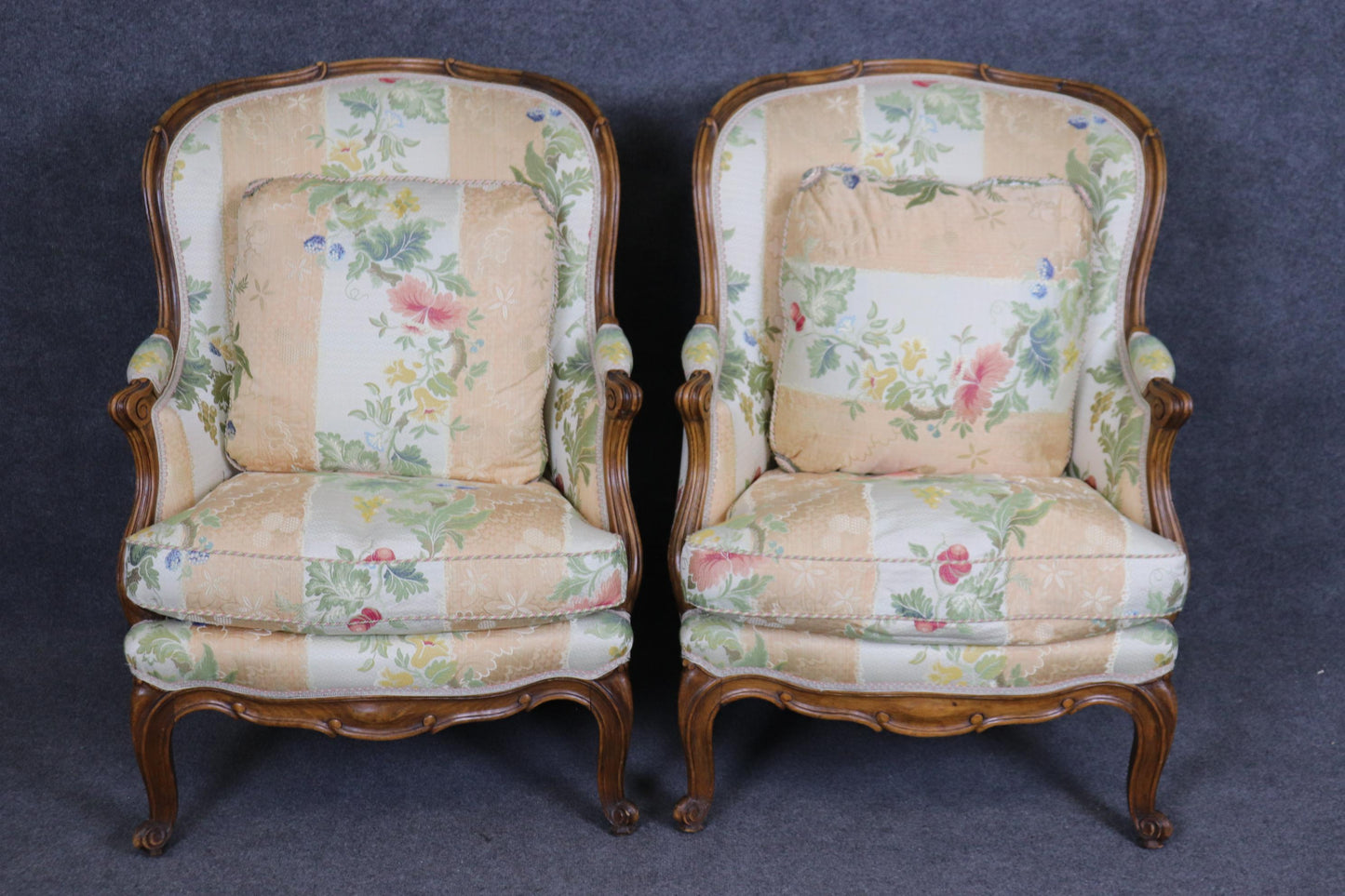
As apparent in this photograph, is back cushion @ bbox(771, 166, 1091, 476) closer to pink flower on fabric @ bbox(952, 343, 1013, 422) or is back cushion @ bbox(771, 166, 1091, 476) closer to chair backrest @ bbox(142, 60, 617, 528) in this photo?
pink flower on fabric @ bbox(952, 343, 1013, 422)

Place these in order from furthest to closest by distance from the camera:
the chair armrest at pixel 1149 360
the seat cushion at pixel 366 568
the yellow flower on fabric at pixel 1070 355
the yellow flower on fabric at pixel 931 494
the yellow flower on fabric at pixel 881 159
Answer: the yellow flower on fabric at pixel 881 159
the yellow flower on fabric at pixel 1070 355
the chair armrest at pixel 1149 360
the yellow flower on fabric at pixel 931 494
the seat cushion at pixel 366 568

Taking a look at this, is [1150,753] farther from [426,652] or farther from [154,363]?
[154,363]

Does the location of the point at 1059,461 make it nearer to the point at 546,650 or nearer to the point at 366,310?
the point at 546,650

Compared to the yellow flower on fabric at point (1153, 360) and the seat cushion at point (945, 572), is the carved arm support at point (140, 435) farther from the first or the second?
the yellow flower on fabric at point (1153, 360)

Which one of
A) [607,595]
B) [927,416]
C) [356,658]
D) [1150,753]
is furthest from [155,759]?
[1150,753]

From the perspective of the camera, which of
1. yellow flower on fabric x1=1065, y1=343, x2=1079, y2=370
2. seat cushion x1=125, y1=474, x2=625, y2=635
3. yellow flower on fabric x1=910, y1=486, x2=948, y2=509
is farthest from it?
yellow flower on fabric x1=1065, y1=343, x2=1079, y2=370

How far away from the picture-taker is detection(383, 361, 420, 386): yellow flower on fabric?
5.78 ft

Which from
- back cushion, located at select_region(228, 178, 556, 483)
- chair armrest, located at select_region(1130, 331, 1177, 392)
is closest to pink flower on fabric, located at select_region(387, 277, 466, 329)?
back cushion, located at select_region(228, 178, 556, 483)

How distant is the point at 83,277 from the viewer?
227cm

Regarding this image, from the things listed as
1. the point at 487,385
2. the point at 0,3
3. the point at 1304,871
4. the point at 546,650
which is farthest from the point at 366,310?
the point at 1304,871

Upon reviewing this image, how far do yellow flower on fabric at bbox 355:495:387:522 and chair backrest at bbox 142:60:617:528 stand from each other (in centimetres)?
31

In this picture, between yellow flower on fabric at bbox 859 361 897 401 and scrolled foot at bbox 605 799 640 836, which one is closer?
scrolled foot at bbox 605 799 640 836

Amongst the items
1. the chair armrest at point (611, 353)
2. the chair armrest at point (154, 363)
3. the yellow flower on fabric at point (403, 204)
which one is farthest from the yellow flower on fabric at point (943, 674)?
the chair armrest at point (154, 363)

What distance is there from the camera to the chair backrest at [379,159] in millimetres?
1887
